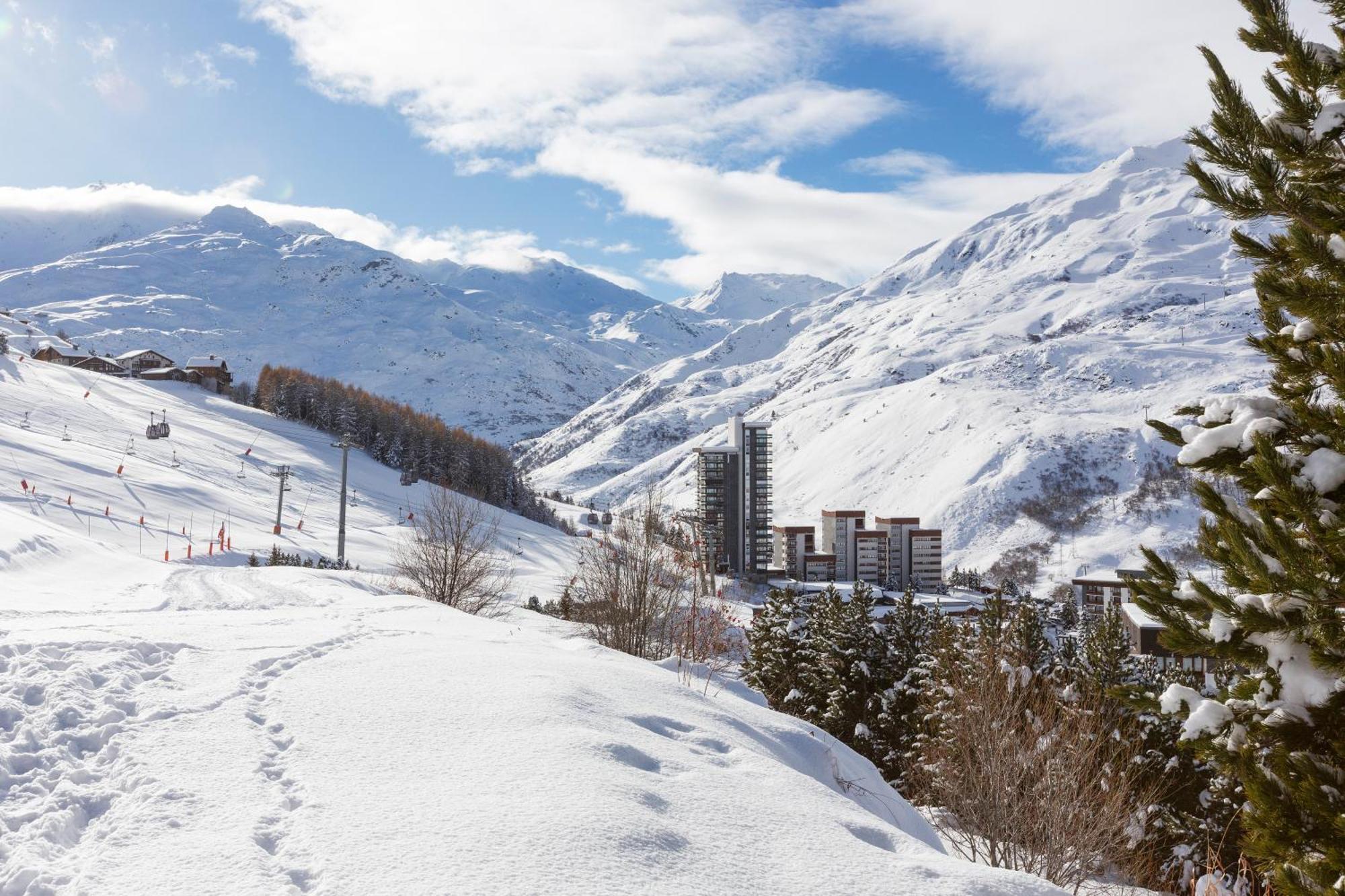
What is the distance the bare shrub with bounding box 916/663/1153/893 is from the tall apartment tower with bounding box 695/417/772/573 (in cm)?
10042

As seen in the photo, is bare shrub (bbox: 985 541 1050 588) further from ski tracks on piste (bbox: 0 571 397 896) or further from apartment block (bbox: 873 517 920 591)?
ski tracks on piste (bbox: 0 571 397 896)

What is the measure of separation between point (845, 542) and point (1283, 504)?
129m

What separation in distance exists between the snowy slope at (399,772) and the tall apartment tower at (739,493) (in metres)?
104

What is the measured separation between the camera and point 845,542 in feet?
426

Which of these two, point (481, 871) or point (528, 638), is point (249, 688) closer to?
point (481, 871)

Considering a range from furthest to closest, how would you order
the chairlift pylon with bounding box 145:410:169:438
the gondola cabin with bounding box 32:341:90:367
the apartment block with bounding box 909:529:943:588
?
the apartment block with bounding box 909:529:943:588, the gondola cabin with bounding box 32:341:90:367, the chairlift pylon with bounding box 145:410:169:438

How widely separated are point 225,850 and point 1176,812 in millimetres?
29641

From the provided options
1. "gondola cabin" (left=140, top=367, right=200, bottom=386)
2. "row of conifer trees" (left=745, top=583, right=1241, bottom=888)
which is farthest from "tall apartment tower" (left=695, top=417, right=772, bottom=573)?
"gondola cabin" (left=140, top=367, right=200, bottom=386)

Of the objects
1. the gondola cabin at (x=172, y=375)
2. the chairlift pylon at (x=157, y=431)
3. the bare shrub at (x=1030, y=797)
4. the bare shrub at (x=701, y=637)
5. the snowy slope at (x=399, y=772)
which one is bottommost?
the bare shrub at (x=1030, y=797)

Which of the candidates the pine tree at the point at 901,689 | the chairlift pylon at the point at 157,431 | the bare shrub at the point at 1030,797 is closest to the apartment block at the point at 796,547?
the chairlift pylon at the point at 157,431

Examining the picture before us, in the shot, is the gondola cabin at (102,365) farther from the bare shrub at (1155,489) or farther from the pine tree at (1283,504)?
the bare shrub at (1155,489)

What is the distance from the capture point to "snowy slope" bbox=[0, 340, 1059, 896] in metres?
4.92

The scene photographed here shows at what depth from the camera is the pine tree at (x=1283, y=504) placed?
4.15 m

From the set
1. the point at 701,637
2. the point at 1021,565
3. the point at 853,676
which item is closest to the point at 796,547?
the point at 1021,565
